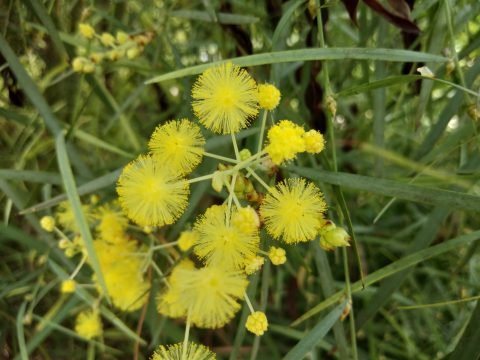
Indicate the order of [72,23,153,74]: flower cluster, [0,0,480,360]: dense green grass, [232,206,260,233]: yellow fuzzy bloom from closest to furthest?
[232,206,260,233]: yellow fuzzy bloom
[0,0,480,360]: dense green grass
[72,23,153,74]: flower cluster

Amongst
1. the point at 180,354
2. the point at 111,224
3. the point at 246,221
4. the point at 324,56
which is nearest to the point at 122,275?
the point at 111,224

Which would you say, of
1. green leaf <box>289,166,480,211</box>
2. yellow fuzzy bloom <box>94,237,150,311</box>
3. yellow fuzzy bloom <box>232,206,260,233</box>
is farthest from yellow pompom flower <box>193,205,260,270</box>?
yellow fuzzy bloom <box>94,237,150,311</box>

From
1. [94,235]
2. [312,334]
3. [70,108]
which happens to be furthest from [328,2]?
[70,108]

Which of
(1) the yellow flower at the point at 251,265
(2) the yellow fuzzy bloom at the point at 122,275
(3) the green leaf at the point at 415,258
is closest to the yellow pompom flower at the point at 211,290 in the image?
(1) the yellow flower at the point at 251,265

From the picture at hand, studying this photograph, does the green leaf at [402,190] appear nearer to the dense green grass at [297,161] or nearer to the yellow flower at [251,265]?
the dense green grass at [297,161]

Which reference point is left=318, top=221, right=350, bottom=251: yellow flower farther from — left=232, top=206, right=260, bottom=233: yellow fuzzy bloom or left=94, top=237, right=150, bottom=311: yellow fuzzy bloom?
left=94, top=237, right=150, bottom=311: yellow fuzzy bloom

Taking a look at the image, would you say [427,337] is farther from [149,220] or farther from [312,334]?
[149,220]

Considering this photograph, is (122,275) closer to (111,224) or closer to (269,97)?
(111,224)
